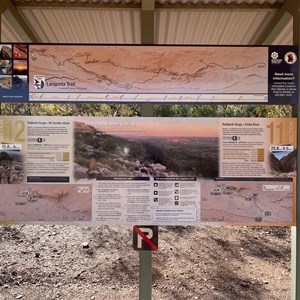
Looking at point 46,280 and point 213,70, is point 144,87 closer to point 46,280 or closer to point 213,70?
point 213,70

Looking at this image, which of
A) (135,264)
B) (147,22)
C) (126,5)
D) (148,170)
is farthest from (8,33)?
(135,264)

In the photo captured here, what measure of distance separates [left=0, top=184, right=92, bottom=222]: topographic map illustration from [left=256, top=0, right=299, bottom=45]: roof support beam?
2.03 metres

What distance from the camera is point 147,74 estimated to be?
102 inches

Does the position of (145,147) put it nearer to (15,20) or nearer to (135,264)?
(15,20)

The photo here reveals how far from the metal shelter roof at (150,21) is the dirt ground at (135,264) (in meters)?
3.84

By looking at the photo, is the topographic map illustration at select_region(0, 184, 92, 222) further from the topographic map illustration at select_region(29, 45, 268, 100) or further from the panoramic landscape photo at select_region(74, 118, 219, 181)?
the topographic map illustration at select_region(29, 45, 268, 100)

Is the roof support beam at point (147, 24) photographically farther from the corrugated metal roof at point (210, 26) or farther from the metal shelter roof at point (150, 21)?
the corrugated metal roof at point (210, 26)

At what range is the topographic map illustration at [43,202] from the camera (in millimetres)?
2557

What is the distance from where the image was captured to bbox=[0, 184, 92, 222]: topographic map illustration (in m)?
2.56

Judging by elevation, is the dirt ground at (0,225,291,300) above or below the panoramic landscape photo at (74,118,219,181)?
below

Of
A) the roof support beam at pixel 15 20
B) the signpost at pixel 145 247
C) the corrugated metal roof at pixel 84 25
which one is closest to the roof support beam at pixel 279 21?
the corrugated metal roof at pixel 84 25

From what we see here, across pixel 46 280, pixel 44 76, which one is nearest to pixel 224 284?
pixel 46 280

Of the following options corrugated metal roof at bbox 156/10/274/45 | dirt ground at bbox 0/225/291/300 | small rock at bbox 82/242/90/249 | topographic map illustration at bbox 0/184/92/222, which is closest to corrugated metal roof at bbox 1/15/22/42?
corrugated metal roof at bbox 156/10/274/45

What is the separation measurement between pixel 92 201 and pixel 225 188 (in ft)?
3.22
